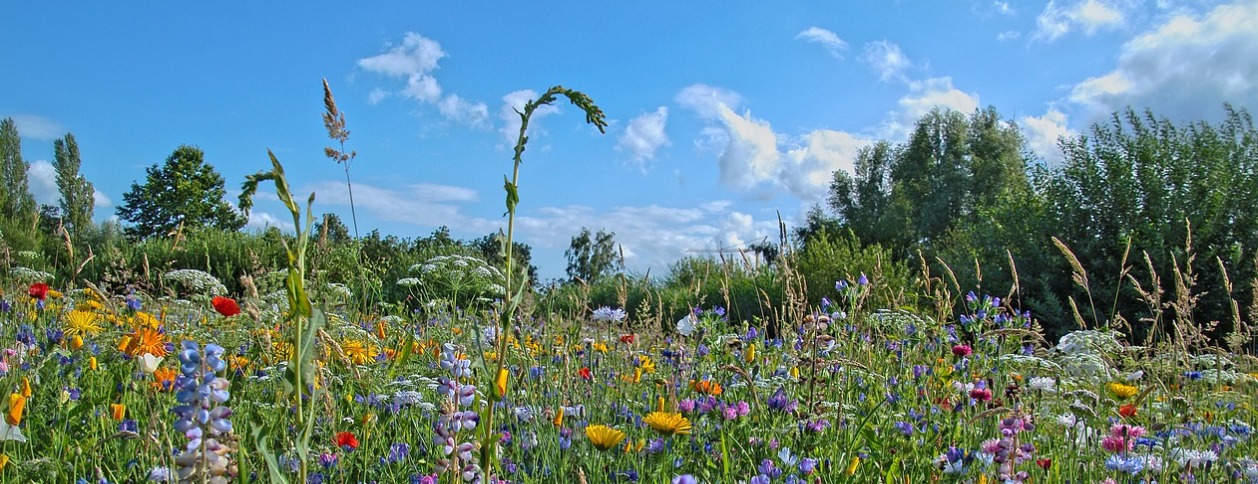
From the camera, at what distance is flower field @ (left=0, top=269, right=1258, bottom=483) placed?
1.86 metres

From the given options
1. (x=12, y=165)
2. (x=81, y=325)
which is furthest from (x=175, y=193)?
(x=81, y=325)

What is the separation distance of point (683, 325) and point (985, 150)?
124 feet

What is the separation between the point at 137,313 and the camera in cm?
387

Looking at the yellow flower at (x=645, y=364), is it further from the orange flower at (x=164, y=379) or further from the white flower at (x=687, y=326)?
the orange flower at (x=164, y=379)

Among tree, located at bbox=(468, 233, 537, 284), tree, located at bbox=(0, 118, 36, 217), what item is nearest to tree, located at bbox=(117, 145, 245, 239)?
tree, located at bbox=(0, 118, 36, 217)

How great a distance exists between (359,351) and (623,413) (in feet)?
4.58

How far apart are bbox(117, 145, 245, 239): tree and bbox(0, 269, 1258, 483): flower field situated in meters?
34.5

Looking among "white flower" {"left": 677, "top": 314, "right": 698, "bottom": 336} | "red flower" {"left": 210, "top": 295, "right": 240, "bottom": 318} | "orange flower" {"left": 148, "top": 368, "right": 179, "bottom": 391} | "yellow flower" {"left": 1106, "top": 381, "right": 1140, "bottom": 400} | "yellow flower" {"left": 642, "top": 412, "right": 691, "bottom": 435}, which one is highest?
"white flower" {"left": 677, "top": 314, "right": 698, "bottom": 336}

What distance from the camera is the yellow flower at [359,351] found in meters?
3.30

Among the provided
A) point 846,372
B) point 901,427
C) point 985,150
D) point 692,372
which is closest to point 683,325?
point 692,372

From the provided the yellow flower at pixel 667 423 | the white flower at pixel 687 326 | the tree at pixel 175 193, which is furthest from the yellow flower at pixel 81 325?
the tree at pixel 175 193

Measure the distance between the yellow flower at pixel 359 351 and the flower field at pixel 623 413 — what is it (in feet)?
0.06

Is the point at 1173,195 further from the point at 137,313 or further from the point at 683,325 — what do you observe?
the point at 137,313

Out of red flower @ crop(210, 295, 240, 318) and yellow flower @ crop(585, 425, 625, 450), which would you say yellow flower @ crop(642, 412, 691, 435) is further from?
red flower @ crop(210, 295, 240, 318)
